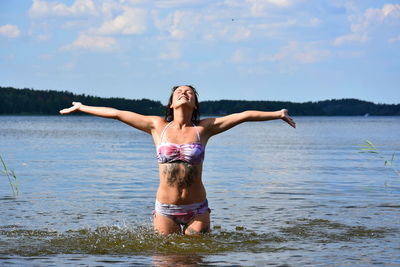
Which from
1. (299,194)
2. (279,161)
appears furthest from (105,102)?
(299,194)

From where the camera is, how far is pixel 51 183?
21.3m

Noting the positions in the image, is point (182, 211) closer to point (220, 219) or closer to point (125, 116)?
point (125, 116)

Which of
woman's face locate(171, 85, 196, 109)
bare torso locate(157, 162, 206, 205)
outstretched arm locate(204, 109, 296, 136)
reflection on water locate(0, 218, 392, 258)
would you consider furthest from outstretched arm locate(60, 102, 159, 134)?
reflection on water locate(0, 218, 392, 258)

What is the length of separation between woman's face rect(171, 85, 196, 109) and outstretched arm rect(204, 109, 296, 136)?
42 centimetres

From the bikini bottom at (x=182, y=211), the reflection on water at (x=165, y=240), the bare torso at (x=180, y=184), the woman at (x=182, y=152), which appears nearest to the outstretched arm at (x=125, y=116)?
the woman at (x=182, y=152)

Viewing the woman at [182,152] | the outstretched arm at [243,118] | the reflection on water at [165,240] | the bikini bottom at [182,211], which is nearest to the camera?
the outstretched arm at [243,118]

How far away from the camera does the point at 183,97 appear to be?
34.1 feet

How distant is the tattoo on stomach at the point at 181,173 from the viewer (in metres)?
10.3

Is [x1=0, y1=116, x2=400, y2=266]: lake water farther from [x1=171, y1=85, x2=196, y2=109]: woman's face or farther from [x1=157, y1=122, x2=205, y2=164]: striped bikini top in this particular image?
[x1=171, y1=85, x2=196, y2=109]: woman's face

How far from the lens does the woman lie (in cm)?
1030

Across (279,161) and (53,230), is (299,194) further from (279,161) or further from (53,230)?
(279,161)

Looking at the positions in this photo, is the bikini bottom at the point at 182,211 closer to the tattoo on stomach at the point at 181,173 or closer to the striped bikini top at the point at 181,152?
the tattoo on stomach at the point at 181,173

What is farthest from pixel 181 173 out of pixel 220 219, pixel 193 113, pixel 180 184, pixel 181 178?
pixel 220 219

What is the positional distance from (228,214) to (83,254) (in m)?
5.11
